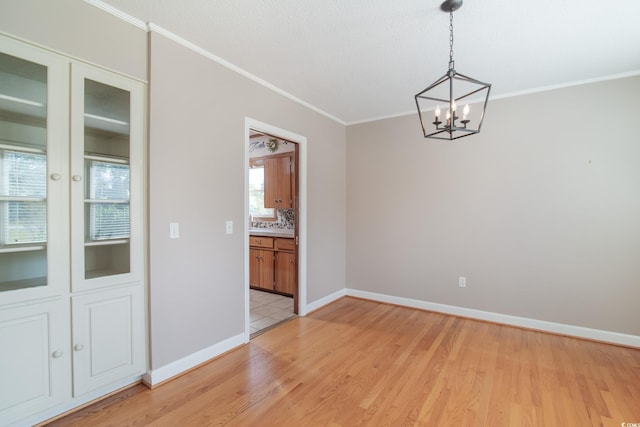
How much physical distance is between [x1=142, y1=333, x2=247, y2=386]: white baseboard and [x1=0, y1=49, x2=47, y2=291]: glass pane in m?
1.01

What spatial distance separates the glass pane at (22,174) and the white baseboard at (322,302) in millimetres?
2576

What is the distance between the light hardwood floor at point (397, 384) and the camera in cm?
187

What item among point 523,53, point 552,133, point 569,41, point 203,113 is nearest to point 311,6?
point 203,113

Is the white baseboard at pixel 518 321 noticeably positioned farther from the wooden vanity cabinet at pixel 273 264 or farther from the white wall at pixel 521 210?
the wooden vanity cabinet at pixel 273 264

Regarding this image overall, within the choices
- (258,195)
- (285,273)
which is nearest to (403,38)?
(285,273)

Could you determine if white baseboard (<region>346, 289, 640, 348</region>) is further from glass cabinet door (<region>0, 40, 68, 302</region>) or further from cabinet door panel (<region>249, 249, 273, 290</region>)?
glass cabinet door (<region>0, 40, 68, 302</region>)

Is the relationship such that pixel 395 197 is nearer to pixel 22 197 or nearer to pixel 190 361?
pixel 190 361

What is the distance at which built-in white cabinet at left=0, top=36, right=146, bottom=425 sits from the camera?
164 centimetres

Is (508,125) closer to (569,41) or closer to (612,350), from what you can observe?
(569,41)

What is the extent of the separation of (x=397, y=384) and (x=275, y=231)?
10.3 ft

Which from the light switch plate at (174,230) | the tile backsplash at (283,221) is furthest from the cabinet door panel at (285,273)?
the light switch plate at (174,230)

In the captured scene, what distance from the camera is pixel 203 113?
248 centimetres

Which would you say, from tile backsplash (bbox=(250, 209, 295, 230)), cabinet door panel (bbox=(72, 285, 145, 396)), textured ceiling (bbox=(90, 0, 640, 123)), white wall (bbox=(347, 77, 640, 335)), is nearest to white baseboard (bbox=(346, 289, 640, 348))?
white wall (bbox=(347, 77, 640, 335))

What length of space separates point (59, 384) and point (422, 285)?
12.1ft
